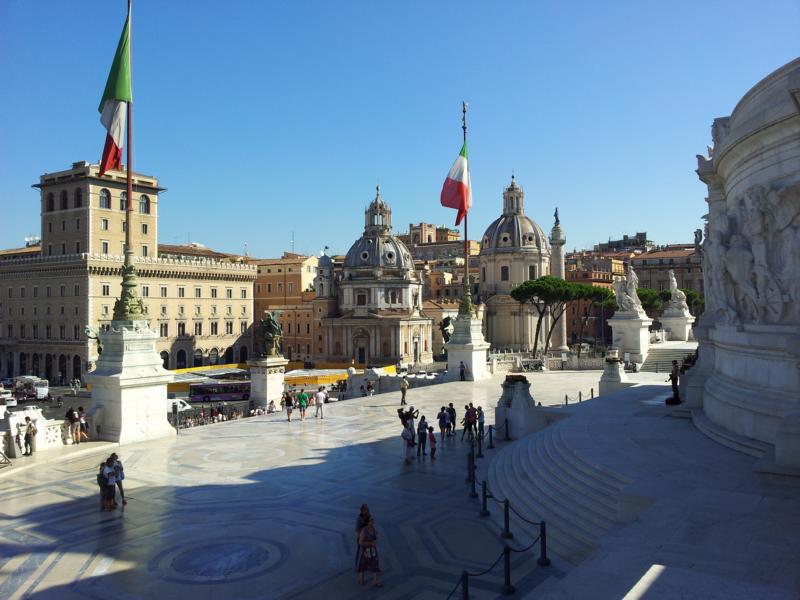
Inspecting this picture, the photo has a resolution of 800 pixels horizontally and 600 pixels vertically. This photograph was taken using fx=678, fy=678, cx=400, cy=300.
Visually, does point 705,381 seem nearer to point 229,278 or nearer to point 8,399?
point 8,399

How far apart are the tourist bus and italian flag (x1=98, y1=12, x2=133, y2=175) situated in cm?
2330

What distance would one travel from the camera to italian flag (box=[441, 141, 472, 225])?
31.3 m

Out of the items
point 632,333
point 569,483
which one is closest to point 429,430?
point 569,483

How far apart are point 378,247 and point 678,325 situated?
1735 inches

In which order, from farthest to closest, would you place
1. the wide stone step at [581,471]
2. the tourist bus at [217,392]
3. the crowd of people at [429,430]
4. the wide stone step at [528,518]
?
1. the tourist bus at [217,392]
2. the crowd of people at [429,430]
3. the wide stone step at [581,471]
4. the wide stone step at [528,518]

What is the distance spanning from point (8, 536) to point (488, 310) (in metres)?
71.1

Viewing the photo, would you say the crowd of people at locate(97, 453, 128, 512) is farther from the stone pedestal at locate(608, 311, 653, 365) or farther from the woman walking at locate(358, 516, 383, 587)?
the stone pedestal at locate(608, 311, 653, 365)

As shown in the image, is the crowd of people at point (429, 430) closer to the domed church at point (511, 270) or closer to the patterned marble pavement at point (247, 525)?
the patterned marble pavement at point (247, 525)

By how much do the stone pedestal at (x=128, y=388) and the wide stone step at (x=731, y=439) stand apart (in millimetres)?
13496

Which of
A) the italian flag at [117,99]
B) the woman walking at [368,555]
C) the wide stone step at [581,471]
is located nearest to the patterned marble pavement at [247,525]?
the woman walking at [368,555]

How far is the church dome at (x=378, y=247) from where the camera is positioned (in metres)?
79.9

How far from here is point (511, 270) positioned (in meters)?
79.9

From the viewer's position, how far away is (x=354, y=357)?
7612 centimetres

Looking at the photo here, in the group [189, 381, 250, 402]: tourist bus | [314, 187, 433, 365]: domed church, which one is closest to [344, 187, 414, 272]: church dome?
[314, 187, 433, 365]: domed church
